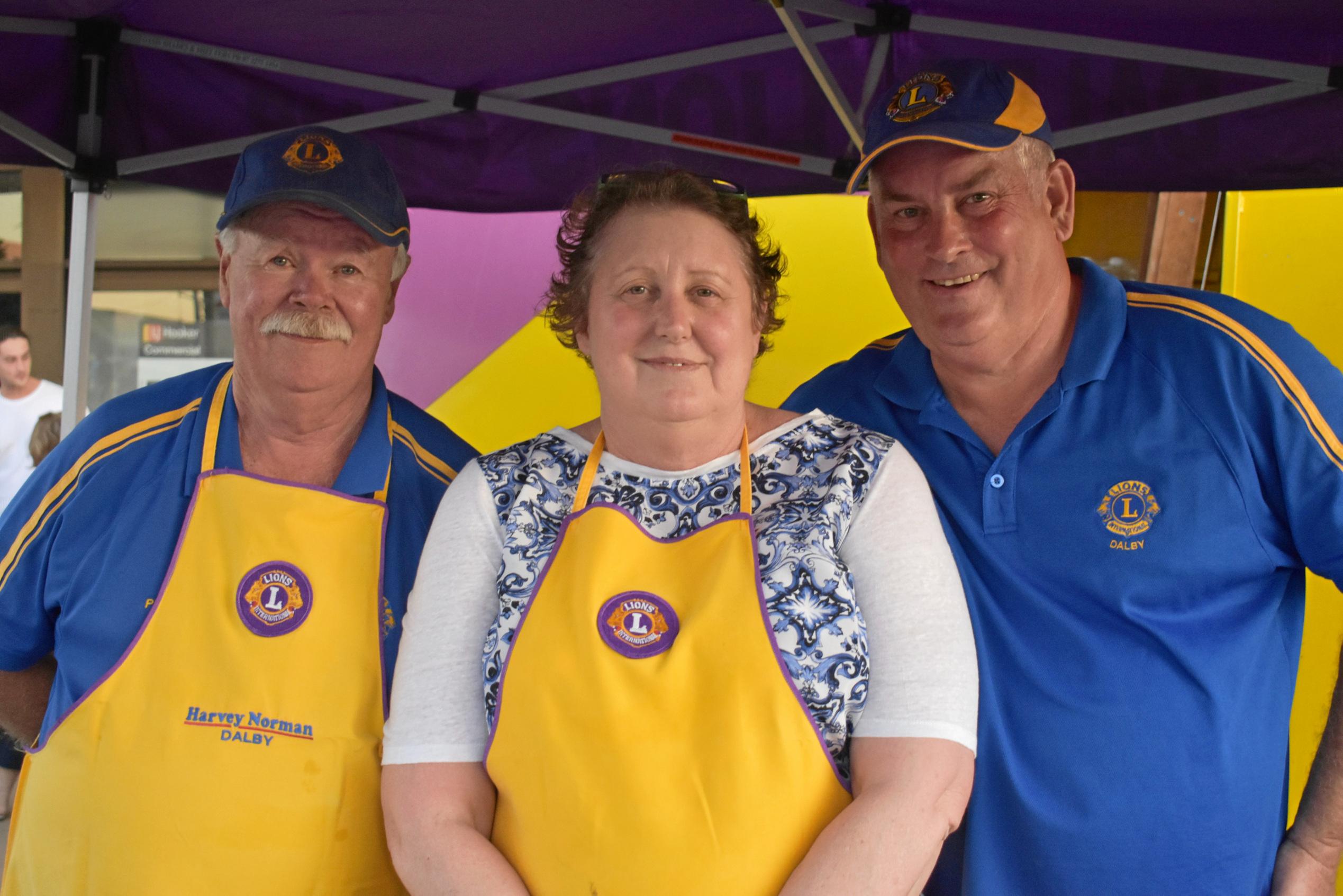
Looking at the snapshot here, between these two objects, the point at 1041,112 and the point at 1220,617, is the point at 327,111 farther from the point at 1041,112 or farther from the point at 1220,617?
the point at 1220,617

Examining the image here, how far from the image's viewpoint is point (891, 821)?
1.29 metres

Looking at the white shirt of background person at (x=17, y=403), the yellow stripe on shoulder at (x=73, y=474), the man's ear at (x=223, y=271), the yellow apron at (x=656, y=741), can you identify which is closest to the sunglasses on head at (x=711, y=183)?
the yellow apron at (x=656, y=741)

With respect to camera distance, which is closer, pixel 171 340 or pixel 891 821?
pixel 891 821

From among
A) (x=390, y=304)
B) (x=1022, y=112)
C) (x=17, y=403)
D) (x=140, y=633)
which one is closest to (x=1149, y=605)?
(x=1022, y=112)

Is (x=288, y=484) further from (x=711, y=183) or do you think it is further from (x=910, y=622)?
(x=910, y=622)

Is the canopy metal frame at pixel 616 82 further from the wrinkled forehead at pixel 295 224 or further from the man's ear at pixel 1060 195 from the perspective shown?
the wrinkled forehead at pixel 295 224

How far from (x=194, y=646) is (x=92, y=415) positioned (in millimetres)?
530

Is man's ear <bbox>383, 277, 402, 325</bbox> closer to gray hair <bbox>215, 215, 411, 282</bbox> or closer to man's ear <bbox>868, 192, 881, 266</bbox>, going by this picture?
gray hair <bbox>215, 215, 411, 282</bbox>

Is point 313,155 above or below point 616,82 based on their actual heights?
below

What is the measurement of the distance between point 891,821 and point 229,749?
981 millimetres

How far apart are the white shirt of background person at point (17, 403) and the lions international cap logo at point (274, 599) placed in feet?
14.7

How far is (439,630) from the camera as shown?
146cm

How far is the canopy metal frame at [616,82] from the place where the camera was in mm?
2242

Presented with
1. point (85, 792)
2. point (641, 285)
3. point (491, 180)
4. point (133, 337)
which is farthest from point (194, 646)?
point (133, 337)
